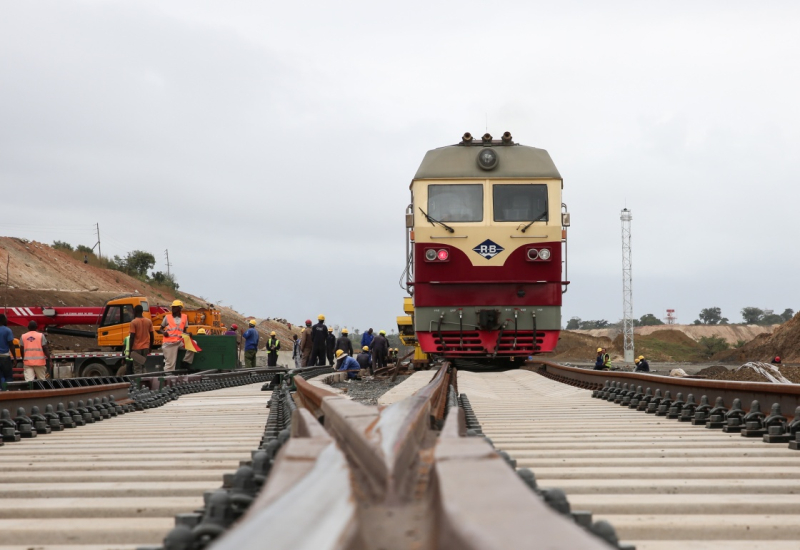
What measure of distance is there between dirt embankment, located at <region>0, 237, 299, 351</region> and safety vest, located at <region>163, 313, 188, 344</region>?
24.8 meters

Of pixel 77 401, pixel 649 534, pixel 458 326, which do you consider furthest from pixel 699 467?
pixel 458 326

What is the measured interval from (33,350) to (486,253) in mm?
8279

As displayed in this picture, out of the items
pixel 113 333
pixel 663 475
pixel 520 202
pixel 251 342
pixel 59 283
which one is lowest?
pixel 663 475

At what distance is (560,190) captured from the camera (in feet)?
43.5

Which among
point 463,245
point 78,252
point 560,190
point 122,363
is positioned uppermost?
point 78,252

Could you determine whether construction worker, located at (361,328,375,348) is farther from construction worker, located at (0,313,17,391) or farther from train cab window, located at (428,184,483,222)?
construction worker, located at (0,313,17,391)

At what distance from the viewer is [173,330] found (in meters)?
14.3

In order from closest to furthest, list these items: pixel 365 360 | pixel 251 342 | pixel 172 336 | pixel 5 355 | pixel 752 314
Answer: pixel 5 355
pixel 172 336
pixel 365 360
pixel 251 342
pixel 752 314

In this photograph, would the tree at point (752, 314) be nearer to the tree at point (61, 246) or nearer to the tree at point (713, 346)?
the tree at point (713, 346)

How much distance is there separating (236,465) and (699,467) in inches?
85.0

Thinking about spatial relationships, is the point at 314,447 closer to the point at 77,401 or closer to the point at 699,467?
the point at 699,467

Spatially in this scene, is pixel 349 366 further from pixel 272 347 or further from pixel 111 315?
pixel 111 315

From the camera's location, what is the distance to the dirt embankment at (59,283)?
43.9m

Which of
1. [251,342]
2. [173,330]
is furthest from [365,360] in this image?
[173,330]
